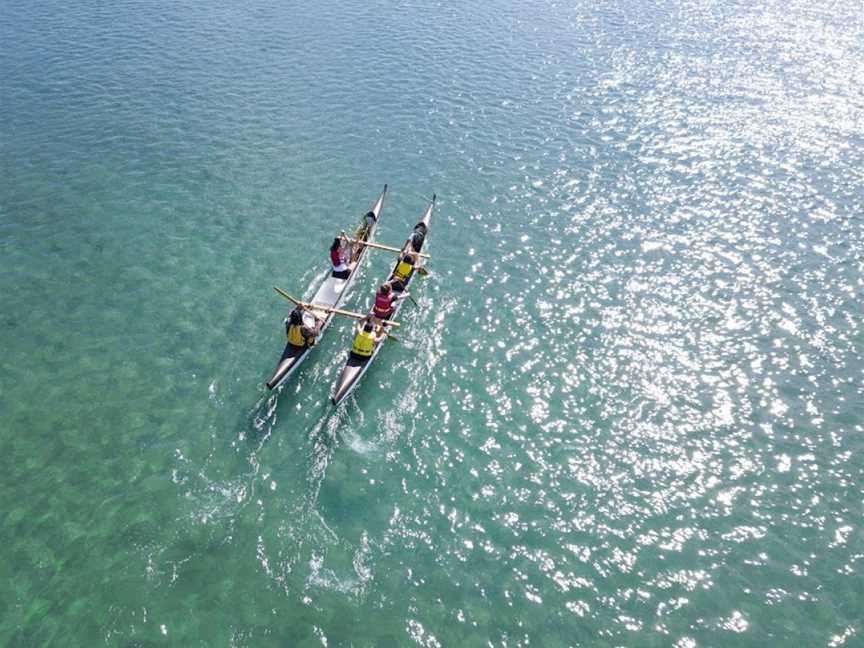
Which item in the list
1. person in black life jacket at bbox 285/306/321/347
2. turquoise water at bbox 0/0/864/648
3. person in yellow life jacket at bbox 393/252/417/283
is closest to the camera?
turquoise water at bbox 0/0/864/648

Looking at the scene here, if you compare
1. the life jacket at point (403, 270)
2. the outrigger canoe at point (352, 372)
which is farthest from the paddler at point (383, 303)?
the life jacket at point (403, 270)

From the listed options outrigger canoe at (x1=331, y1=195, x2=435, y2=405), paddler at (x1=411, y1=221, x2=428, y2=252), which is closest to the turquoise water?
outrigger canoe at (x1=331, y1=195, x2=435, y2=405)

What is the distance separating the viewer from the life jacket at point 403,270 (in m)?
26.3

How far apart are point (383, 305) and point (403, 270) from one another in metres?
3.06

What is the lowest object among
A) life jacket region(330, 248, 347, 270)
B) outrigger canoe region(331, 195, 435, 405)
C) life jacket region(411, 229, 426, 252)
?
outrigger canoe region(331, 195, 435, 405)

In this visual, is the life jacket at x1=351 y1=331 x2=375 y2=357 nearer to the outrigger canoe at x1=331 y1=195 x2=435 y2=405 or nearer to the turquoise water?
the outrigger canoe at x1=331 y1=195 x2=435 y2=405

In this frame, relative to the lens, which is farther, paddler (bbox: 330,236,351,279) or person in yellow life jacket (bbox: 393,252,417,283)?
person in yellow life jacket (bbox: 393,252,417,283)

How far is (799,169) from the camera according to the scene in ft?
115

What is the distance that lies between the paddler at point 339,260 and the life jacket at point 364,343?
513 cm

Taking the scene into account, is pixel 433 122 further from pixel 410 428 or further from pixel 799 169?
pixel 410 428

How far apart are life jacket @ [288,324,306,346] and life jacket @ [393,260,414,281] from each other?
6.09 metres

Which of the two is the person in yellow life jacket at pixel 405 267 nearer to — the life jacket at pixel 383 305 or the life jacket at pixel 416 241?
the life jacket at pixel 416 241

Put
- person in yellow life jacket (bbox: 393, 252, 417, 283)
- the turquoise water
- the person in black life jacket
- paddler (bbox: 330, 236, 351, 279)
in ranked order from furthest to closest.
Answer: person in yellow life jacket (bbox: 393, 252, 417, 283) < paddler (bbox: 330, 236, 351, 279) < the person in black life jacket < the turquoise water

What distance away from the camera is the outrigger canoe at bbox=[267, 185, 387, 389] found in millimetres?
22062
